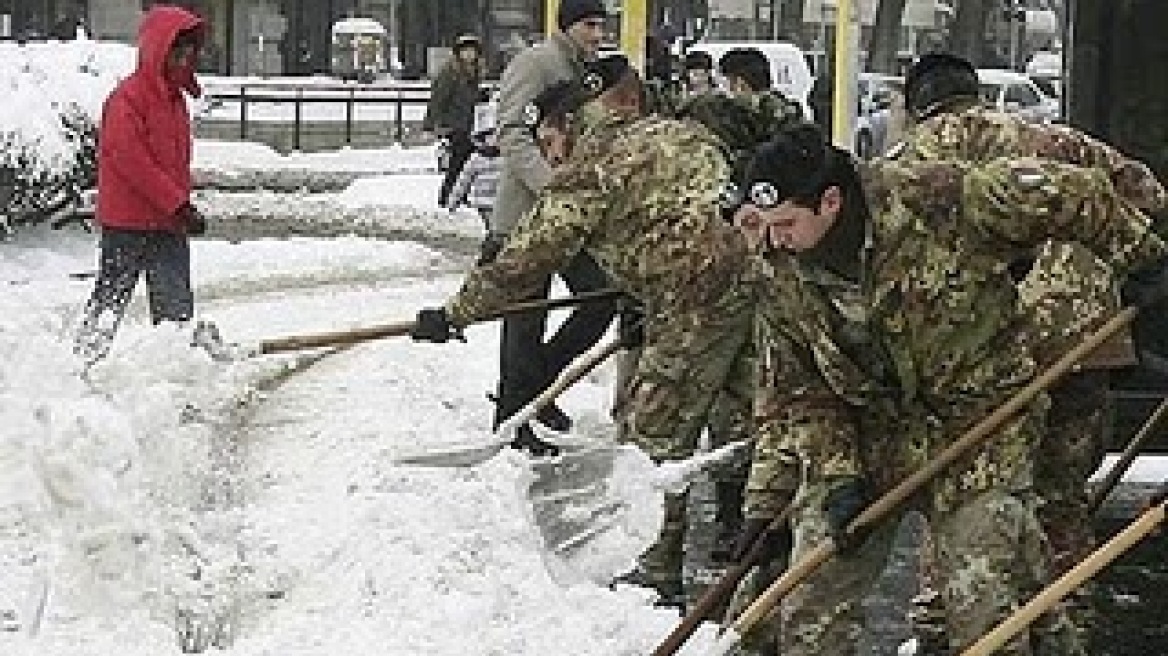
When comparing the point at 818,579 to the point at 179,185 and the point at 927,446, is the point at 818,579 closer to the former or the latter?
the point at 927,446

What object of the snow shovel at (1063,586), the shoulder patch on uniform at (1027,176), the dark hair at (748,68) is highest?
the dark hair at (748,68)

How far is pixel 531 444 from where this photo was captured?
8.96 meters

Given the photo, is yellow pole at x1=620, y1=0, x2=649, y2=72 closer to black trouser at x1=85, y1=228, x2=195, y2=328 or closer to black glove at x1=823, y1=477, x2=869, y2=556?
black trouser at x1=85, y1=228, x2=195, y2=328

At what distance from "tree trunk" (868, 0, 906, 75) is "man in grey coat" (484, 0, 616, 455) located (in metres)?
22.9

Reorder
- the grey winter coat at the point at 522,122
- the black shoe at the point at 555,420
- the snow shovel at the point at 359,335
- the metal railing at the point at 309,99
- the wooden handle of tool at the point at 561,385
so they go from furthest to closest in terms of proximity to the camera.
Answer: the metal railing at the point at 309,99, the black shoe at the point at 555,420, the grey winter coat at the point at 522,122, the wooden handle of tool at the point at 561,385, the snow shovel at the point at 359,335

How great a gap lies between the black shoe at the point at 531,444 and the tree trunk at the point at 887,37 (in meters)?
23.5

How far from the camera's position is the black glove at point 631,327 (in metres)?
8.20

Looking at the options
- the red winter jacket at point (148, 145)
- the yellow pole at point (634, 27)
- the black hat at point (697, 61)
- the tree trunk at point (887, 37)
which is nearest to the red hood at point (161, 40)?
the red winter jacket at point (148, 145)

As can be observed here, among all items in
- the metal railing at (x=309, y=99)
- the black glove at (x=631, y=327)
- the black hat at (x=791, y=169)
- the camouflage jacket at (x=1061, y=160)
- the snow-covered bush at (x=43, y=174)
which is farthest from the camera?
the metal railing at (x=309, y=99)

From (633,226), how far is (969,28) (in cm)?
3868

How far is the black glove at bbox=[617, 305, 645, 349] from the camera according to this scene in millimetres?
8195

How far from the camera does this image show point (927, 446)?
18.6 feet

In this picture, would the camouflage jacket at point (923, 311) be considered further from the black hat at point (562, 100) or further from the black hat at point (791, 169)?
the black hat at point (562, 100)

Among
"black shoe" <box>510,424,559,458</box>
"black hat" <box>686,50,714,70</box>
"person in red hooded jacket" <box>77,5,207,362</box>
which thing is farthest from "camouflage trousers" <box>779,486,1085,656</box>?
"black hat" <box>686,50,714,70</box>
